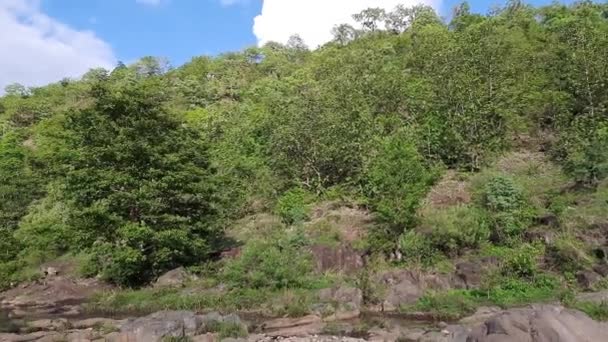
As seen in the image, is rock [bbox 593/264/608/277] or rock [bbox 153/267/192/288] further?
rock [bbox 153/267/192/288]

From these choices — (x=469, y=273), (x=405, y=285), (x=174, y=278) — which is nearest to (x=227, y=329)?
(x=405, y=285)

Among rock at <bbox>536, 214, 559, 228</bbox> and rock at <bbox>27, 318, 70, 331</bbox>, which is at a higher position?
rock at <bbox>536, 214, 559, 228</bbox>

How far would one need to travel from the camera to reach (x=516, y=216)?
1517 inches

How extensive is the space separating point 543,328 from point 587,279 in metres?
16.3

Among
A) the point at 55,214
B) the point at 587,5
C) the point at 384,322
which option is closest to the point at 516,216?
the point at 384,322

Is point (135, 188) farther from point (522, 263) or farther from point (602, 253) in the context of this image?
point (602, 253)

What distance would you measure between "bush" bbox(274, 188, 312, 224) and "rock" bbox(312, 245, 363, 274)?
5.16 meters

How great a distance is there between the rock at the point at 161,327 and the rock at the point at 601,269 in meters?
21.8

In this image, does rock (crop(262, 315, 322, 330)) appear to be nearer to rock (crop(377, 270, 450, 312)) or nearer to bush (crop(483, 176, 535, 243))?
rock (crop(377, 270, 450, 312))

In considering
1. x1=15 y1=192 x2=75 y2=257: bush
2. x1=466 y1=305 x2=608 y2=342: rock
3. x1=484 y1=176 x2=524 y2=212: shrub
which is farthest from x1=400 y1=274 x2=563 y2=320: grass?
x1=15 y1=192 x2=75 y2=257: bush

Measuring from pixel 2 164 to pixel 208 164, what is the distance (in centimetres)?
3564

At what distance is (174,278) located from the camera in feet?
134

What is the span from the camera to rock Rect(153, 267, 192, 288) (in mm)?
40344

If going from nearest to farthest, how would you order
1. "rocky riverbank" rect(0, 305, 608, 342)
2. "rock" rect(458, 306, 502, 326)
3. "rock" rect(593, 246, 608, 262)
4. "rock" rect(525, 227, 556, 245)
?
"rocky riverbank" rect(0, 305, 608, 342)
"rock" rect(458, 306, 502, 326)
"rock" rect(593, 246, 608, 262)
"rock" rect(525, 227, 556, 245)
